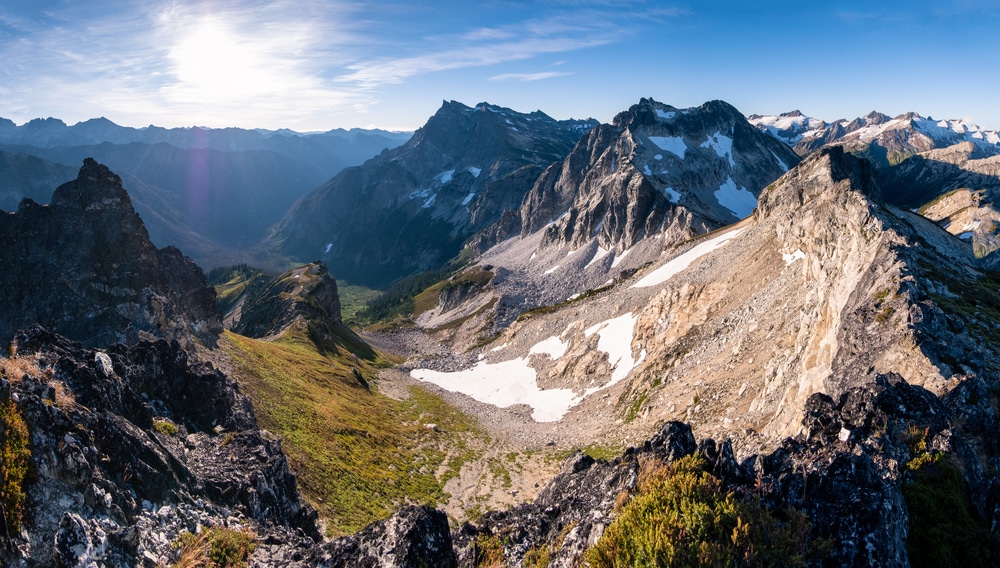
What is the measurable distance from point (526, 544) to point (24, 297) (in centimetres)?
6787

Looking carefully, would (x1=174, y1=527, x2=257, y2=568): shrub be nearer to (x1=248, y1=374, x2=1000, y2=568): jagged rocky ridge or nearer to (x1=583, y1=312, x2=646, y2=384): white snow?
(x1=248, y1=374, x2=1000, y2=568): jagged rocky ridge

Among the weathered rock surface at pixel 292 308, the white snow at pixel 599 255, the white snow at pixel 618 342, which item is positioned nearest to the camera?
the white snow at pixel 618 342

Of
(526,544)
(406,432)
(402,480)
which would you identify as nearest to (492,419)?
(406,432)

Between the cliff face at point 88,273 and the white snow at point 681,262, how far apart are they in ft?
218

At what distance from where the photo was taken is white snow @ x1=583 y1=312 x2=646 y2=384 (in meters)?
63.2

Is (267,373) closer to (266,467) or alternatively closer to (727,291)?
(266,467)

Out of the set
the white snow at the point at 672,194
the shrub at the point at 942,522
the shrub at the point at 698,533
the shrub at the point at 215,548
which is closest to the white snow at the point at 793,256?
the shrub at the point at 942,522

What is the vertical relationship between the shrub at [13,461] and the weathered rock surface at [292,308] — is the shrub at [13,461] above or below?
above

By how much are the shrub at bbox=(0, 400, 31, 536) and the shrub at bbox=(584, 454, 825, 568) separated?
12.7 metres

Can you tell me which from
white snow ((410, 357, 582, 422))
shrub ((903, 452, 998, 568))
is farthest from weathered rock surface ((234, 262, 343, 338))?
shrub ((903, 452, 998, 568))

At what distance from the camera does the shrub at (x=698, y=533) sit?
9992mm

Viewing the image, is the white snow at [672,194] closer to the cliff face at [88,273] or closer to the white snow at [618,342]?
the white snow at [618,342]

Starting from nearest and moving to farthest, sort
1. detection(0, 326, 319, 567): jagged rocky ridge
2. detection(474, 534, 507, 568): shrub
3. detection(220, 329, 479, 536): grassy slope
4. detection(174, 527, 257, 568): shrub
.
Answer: detection(0, 326, 319, 567): jagged rocky ridge → detection(174, 527, 257, 568): shrub → detection(474, 534, 507, 568): shrub → detection(220, 329, 479, 536): grassy slope

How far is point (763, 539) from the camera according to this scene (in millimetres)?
10641
